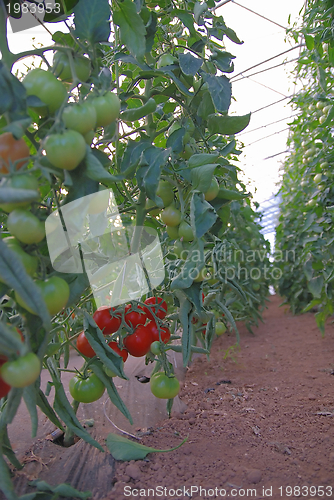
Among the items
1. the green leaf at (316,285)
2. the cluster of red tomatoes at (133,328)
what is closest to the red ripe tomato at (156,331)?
the cluster of red tomatoes at (133,328)

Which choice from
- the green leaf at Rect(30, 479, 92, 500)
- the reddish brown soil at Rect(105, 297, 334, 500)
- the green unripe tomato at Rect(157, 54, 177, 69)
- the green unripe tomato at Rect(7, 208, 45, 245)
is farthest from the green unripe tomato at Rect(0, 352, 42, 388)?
A: the green unripe tomato at Rect(157, 54, 177, 69)

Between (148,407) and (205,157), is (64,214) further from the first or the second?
(148,407)

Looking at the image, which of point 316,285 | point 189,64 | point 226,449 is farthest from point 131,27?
point 316,285

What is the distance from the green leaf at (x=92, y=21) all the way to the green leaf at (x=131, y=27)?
9cm

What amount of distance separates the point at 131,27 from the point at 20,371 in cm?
60

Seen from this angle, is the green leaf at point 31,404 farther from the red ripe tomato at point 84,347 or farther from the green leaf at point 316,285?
the green leaf at point 316,285

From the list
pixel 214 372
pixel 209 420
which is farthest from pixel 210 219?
pixel 214 372

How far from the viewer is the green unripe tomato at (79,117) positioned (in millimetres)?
423

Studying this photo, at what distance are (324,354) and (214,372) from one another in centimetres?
67

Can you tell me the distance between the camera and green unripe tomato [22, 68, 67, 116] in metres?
0.45

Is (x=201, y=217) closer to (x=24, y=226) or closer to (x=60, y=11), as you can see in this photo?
(x=24, y=226)

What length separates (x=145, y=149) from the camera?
0.61 m

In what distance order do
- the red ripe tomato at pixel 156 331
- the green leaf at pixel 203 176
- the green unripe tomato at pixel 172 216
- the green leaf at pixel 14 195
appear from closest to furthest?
the green leaf at pixel 14 195
the green leaf at pixel 203 176
the green unripe tomato at pixel 172 216
the red ripe tomato at pixel 156 331

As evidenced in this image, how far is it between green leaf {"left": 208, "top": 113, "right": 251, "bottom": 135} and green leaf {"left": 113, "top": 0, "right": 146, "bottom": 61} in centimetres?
18
